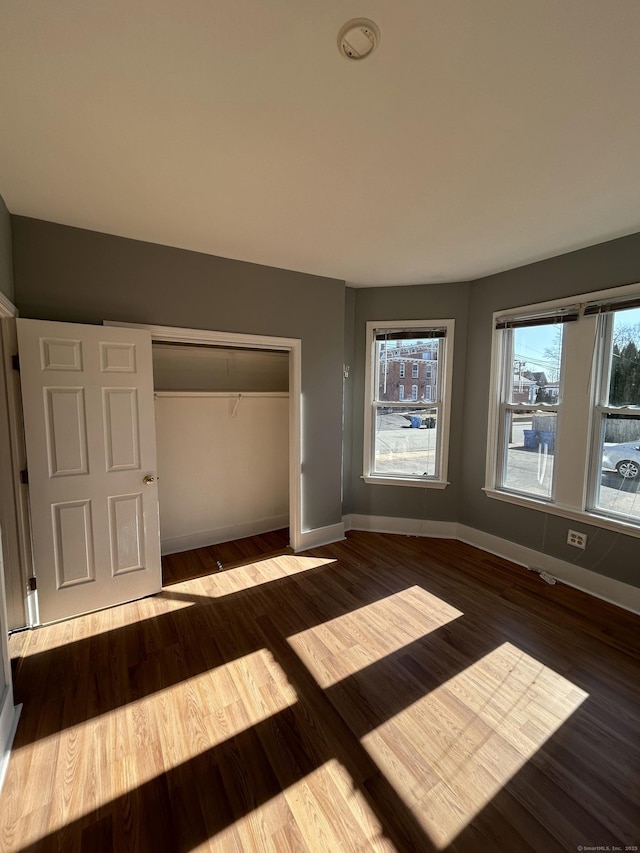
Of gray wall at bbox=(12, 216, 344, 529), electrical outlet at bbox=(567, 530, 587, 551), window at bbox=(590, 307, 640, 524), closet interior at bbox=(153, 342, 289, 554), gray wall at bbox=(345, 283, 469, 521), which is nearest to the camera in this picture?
gray wall at bbox=(12, 216, 344, 529)

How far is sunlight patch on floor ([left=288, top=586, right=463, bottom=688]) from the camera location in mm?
2012

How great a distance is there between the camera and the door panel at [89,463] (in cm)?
221

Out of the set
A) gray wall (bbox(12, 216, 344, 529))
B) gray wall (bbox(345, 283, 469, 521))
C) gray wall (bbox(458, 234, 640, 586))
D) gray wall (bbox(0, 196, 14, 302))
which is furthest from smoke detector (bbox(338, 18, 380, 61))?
gray wall (bbox(345, 283, 469, 521))

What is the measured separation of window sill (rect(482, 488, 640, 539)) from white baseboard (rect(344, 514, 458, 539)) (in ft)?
2.02

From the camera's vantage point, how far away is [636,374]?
2490mm

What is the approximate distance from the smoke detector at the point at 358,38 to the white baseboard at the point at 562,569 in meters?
3.45

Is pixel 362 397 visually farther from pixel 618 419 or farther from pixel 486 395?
pixel 618 419

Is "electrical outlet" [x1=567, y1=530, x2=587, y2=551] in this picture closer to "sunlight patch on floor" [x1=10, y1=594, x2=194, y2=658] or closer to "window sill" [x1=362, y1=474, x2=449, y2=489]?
"window sill" [x1=362, y1=474, x2=449, y2=489]

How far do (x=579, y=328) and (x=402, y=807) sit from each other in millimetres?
3147

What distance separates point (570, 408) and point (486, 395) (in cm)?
73

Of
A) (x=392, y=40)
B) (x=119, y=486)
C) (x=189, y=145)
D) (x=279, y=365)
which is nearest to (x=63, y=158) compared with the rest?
(x=189, y=145)

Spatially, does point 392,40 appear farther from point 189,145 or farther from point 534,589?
point 534,589

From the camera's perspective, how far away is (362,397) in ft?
12.5

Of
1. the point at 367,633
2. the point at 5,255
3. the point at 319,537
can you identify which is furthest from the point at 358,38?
the point at 319,537
